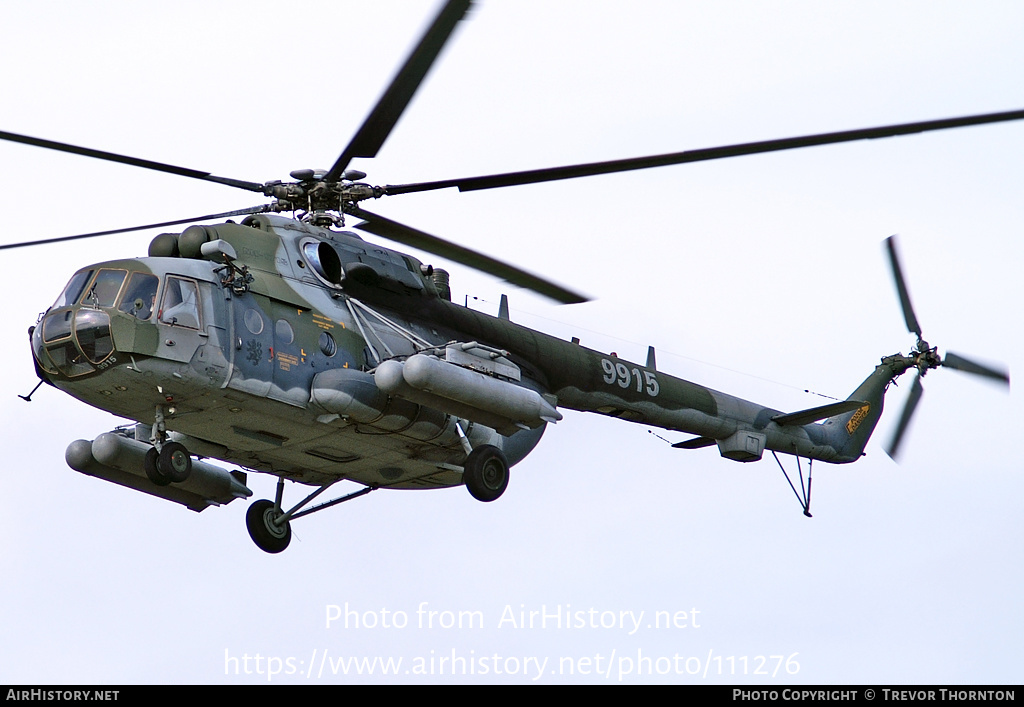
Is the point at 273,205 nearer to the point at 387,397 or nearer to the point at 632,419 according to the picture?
the point at 387,397

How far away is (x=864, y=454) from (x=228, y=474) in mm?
10856

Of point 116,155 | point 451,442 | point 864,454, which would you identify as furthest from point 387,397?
point 864,454

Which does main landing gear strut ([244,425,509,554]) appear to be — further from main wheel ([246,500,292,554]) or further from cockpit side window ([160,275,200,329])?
cockpit side window ([160,275,200,329])

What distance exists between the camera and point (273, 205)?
59.6ft

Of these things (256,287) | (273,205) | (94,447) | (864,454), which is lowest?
(94,447)

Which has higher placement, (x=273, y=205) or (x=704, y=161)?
(x=273, y=205)

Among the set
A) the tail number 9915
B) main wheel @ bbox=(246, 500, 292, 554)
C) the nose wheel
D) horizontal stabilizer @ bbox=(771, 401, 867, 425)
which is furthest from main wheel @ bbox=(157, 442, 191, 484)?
horizontal stabilizer @ bbox=(771, 401, 867, 425)

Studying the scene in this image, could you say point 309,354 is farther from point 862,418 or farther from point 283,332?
point 862,418

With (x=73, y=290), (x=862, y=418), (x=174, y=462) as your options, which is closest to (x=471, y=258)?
(x=174, y=462)

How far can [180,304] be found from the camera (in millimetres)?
16484

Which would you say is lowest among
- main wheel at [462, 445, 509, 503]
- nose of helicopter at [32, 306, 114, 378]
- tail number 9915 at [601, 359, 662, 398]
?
nose of helicopter at [32, 306, 114, 378]

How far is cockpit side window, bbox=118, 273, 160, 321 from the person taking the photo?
53.3ft

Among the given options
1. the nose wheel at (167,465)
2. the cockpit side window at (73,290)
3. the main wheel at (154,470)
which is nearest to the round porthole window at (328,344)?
the nose wheel at (167,465)

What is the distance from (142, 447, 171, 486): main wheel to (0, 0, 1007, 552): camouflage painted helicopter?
0.9 inches
